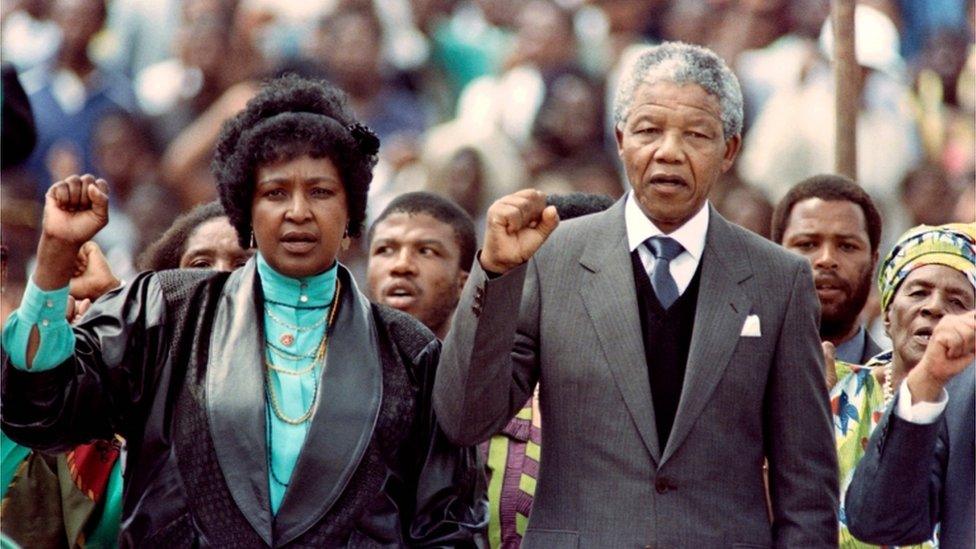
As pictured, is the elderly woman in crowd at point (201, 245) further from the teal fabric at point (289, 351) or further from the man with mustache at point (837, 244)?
the man with mustache at point (837, 244)

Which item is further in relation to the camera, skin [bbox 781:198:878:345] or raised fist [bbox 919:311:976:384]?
skin [bbox 781:198:878:345]

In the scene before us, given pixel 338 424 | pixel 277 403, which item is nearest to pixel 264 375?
pixel 277 403

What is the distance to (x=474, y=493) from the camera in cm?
493

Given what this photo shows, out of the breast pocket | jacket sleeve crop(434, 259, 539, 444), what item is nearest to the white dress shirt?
jacket sleeve crop(434, 259, 539, 444)

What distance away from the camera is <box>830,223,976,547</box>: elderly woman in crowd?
5699 millimetres

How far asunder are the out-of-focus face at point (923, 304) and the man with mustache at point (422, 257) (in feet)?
5.41

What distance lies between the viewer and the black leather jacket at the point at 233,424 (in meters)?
4.55

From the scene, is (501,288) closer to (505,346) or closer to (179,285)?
(505,346)

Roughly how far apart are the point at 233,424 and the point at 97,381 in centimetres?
35

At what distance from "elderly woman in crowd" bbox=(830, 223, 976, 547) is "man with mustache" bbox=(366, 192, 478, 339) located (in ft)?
4.87

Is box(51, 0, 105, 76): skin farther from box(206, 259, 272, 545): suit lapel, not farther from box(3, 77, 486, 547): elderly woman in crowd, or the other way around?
box(206, 259, 272, 545): suit lapel

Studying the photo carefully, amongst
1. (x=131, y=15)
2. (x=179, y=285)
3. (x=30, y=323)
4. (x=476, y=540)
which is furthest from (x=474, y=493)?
(x=131, y=15)

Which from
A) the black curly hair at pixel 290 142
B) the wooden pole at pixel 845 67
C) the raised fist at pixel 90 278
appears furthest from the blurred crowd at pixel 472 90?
the black curly hair at pixel 290 142

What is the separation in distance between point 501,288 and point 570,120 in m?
5.85
